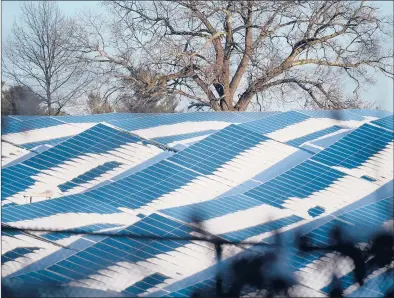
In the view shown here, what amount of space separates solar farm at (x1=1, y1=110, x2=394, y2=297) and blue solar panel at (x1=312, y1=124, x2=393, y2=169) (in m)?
0.01

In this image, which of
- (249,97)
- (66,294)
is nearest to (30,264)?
(66,294)

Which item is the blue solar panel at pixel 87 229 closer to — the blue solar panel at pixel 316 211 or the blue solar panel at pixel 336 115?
the blue solar panel at pixel 316 211

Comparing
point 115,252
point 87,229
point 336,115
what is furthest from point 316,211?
point 87,229

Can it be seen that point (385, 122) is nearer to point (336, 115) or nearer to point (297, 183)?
point (336, 115)

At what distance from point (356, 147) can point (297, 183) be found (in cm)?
67

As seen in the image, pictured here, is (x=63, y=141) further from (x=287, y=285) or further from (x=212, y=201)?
(x=287, y=285)

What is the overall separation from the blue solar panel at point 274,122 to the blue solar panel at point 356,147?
0.42 metres

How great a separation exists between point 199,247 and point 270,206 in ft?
2.40

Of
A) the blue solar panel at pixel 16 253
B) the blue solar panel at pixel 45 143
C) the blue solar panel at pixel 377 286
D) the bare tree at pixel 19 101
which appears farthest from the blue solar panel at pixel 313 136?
the bare tree at pixel 19 101

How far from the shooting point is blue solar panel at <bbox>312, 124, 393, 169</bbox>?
6504mm

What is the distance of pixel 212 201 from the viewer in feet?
20.7

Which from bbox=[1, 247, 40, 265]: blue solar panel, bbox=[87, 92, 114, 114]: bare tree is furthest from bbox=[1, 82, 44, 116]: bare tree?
bbox=[1, 247, 40, 265]: blue solar panel

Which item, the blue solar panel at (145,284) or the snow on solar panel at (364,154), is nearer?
the blue solar panel at (145,284)

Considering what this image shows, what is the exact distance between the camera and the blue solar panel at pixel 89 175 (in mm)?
6449
